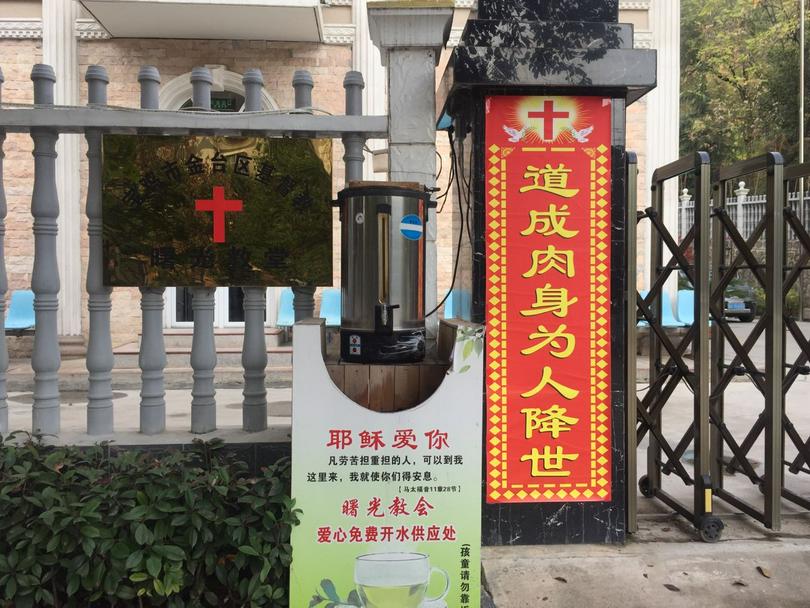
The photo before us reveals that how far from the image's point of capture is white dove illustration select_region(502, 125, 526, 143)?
10.5 ft

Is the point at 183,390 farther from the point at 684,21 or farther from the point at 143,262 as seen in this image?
the point at 684,21

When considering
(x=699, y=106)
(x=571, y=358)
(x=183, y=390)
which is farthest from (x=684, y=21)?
(x=571, y=358)

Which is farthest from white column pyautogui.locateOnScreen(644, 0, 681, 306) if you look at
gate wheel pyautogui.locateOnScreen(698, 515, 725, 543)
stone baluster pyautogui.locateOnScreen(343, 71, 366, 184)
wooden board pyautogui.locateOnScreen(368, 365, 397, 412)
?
wooden board pyautogui.locateOnScreen(368, 365, 397, 412)

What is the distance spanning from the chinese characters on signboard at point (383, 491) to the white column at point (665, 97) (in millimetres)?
7401

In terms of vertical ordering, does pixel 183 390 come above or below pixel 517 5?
below

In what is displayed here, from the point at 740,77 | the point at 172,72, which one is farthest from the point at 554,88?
the point at 740,77

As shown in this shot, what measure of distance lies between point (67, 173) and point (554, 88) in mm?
7726

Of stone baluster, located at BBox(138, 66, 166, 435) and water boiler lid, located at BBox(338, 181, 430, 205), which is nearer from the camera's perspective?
water boiler lid, located at BBox(338, 181, 430, 205)

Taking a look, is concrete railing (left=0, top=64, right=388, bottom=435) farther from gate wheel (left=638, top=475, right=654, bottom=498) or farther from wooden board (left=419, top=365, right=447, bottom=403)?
gate wheel (left=638, top=475, right=654, bottom=498)

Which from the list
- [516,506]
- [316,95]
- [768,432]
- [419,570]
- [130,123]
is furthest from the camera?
[316,95]

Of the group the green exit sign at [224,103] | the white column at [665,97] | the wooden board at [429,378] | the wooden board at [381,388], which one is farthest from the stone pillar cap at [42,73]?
the white column at [665,97]

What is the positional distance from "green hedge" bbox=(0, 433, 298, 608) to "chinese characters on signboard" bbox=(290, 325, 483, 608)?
0.13m

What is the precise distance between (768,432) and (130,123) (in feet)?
11.5

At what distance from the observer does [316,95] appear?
30.6 feet
